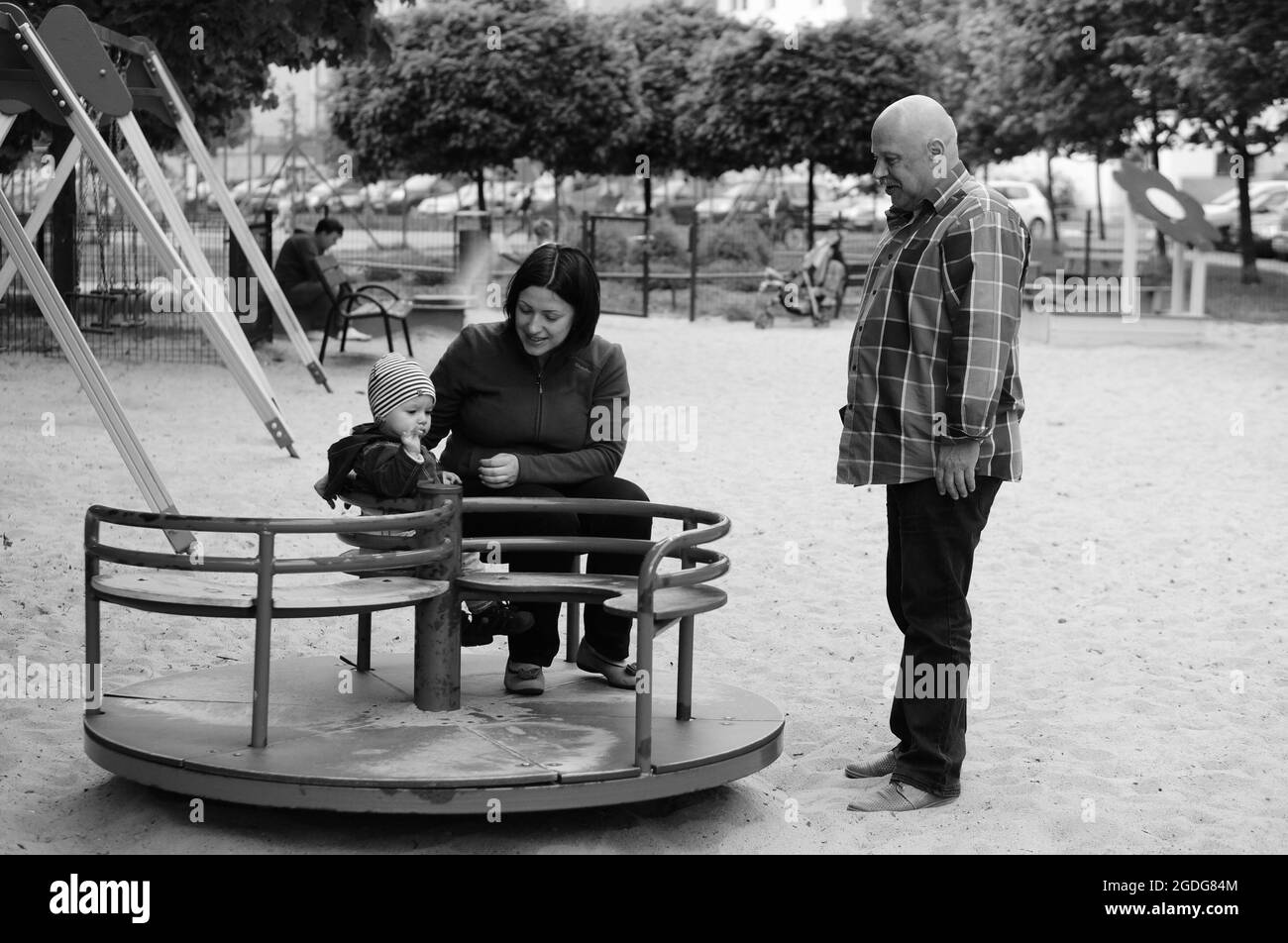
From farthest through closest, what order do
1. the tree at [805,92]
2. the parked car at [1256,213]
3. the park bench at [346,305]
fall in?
1. the parked car at [1256,213]
2. the tree at [805,92]
3. the park bench at [346,305]

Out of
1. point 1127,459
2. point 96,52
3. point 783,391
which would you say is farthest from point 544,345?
point 783,391

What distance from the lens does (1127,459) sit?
974 cm

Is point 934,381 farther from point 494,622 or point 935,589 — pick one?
point 494,622

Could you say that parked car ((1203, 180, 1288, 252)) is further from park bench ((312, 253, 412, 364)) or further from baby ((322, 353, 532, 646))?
baby ((322, 353, 532, 646))

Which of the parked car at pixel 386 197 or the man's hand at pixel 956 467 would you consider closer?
the man's hand at pixel 956 467

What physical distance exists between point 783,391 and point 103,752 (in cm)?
934

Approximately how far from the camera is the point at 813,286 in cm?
1891

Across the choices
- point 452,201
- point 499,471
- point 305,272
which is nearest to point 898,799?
point 499,471

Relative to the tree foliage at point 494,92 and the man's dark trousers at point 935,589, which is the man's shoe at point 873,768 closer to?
the man's dark trousers at point 935,589

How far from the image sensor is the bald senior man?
3.72 m

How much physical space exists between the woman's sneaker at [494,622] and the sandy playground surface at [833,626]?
21.7 inches

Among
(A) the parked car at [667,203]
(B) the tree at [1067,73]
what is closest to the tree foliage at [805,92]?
(B) the tree at [1067,73]

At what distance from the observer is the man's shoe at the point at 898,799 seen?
396 cm

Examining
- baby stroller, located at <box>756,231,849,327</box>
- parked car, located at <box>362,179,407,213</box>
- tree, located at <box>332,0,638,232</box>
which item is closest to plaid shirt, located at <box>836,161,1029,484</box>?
baby stroller, located at <box>756,231,849,327</box>
